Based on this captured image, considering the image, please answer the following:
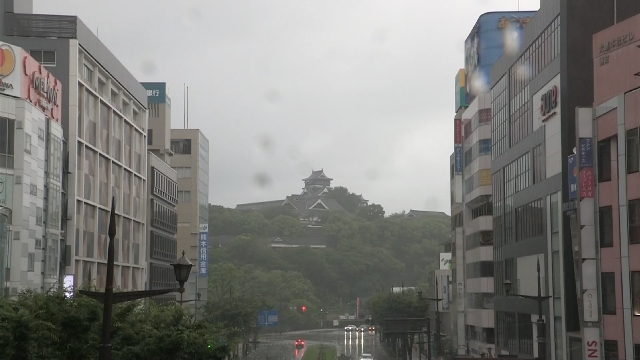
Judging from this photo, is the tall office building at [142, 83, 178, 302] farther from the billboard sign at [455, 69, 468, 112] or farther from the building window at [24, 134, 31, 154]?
the building window at [24, 134, 31, 154]

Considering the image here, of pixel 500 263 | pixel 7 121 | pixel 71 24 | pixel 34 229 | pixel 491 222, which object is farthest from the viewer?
pixel 491 222

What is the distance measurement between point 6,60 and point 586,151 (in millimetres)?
30463

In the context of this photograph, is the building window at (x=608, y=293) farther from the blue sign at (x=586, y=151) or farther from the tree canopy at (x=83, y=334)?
the tree canopy at (x=83, y=334)

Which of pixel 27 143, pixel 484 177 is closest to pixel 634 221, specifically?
pixel 27 143

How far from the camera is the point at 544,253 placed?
6625cm

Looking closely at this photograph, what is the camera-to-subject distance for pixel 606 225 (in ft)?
167

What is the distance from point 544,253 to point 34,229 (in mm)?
30661

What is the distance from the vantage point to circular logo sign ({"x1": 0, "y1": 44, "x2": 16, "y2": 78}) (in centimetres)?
5709

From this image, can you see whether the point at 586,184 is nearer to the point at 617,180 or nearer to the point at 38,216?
the point at 617,180

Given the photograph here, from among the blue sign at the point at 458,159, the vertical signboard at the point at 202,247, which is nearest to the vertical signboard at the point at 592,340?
the blue sign at the point at 458,159

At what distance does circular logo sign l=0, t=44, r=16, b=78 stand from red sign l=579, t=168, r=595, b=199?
99.2ft

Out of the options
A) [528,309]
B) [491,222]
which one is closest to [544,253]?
[528,309]

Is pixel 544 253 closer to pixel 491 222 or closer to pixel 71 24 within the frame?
pixel 491 222

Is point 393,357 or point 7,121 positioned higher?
point 7,121
